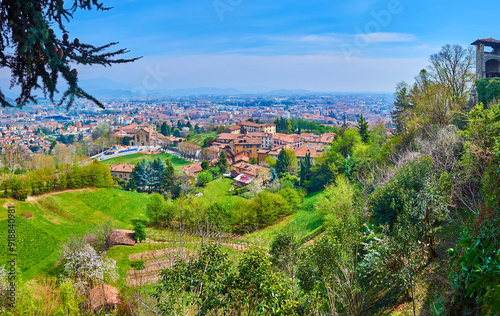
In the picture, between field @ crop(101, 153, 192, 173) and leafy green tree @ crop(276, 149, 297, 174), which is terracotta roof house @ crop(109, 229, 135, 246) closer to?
leafy green tree @ crop(276, 149, 297, 174)

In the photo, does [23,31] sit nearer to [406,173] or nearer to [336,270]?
[336,270]

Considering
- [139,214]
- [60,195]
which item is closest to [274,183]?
[139,214]

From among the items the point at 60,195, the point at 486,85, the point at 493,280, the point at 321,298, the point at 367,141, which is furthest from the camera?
the point at 367,141

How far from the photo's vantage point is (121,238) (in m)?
20.5

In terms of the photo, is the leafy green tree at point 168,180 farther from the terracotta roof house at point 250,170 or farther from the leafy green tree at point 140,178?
the terracotta roof house at point 250,170

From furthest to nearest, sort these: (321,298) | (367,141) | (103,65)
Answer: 1. (367,141)
2. (321,298)
3. (103,65)

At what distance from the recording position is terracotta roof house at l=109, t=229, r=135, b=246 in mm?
20172

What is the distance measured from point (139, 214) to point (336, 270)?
1012 inches

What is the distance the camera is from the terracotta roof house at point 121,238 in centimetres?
2017

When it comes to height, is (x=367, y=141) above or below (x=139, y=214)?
above

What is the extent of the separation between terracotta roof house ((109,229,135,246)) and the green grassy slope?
269 centimetres

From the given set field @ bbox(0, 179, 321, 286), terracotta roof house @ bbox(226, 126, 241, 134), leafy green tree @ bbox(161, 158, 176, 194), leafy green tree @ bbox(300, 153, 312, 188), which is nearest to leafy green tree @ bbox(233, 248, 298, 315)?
field @ bbox(0, 179, 321, 286)

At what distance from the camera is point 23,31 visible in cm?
237

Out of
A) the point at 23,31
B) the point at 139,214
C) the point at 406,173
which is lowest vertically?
the point at 139,214
